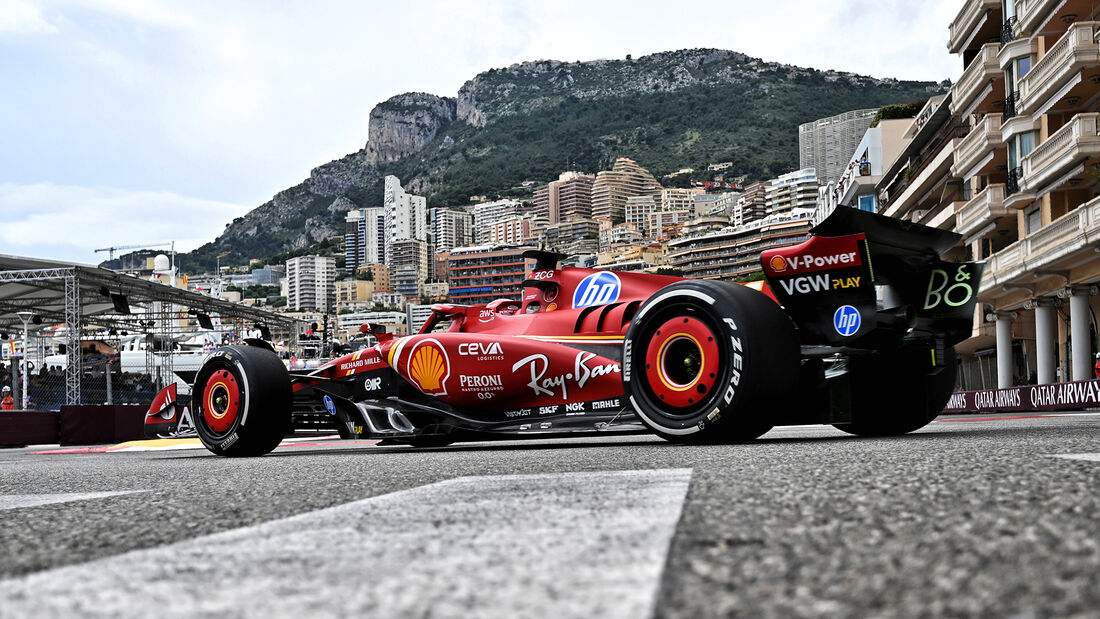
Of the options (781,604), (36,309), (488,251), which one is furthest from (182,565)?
(488,251)

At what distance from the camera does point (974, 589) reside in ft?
4.21

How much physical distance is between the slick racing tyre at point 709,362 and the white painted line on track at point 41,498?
3.17 m

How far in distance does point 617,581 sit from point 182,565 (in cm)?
74

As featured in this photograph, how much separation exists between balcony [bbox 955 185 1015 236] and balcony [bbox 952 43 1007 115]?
390cm

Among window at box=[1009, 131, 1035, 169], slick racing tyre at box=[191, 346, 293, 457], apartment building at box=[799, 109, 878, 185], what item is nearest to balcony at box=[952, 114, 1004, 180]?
window at box=[1009, 131, 1035, 169]

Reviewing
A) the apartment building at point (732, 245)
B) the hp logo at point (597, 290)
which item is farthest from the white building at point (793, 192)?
the hp logo at point (597, 290)

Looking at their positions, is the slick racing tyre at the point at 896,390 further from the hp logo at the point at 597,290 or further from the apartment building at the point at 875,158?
the apartment building at the point at 875,158

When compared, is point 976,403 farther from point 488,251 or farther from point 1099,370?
point 488,251

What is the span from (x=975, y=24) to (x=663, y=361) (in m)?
36.0

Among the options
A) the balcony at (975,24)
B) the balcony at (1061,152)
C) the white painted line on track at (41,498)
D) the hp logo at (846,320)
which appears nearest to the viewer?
the white painted line on track at (41,498)

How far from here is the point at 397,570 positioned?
151 centimetres

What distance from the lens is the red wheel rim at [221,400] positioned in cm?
847

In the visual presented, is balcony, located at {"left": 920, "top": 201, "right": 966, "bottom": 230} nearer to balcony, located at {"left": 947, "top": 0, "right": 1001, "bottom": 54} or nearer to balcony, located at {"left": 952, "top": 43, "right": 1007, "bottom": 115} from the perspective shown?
balcony, located at {"left": 952, "top": 43, "right": 1007, "bottom": 115}

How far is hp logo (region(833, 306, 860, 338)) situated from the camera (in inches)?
243
